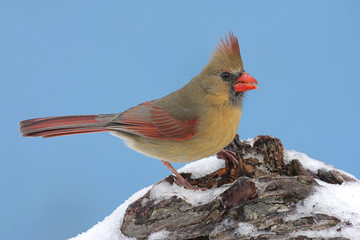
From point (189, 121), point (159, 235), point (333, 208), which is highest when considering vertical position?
point (189, 121)

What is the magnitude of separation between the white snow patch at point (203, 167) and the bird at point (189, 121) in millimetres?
173

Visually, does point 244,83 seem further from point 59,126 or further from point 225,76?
point 59,126

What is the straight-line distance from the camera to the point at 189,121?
287 cm

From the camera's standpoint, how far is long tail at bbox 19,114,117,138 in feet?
9.55

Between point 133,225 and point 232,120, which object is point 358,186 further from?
point 133,225

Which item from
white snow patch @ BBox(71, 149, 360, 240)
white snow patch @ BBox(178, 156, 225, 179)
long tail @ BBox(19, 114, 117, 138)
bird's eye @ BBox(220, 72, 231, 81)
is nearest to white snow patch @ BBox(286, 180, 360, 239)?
white snow patch @ BBox(71, 149, 360, 240)

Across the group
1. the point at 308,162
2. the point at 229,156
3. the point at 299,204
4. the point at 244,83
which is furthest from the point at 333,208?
the point at 244,83

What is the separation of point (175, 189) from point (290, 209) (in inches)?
30.0

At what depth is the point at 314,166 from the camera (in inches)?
117

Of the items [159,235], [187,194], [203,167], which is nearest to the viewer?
[159,235]

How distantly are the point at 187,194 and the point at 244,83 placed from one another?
0.83 meters

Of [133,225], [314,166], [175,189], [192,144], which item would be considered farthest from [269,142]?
[133,225]

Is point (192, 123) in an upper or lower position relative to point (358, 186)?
upper

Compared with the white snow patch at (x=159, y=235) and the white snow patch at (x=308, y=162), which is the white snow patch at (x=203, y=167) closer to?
the white snow patch at (x=308, y=162)
